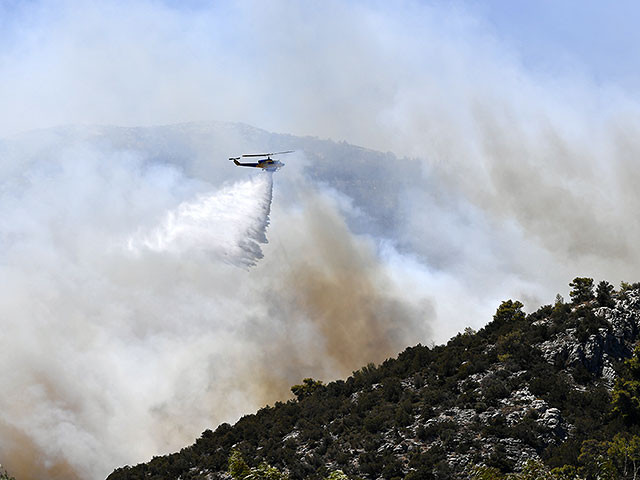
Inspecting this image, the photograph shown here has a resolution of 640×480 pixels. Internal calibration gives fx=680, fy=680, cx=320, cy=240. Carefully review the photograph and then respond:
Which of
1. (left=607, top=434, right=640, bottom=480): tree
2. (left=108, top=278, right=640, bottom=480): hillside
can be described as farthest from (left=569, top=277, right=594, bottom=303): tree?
(left=607, top=434, right=640, bottom=480): tree

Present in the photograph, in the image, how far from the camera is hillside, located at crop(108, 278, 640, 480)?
5106 cm

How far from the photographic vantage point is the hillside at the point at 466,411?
51062mm

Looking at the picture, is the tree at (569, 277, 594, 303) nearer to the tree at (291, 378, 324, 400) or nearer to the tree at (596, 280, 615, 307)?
the tree at (596, 280, 615, 307)

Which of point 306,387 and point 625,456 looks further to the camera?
point 306,387

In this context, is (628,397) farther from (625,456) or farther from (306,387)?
(306,387)

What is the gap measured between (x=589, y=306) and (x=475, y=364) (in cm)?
1360

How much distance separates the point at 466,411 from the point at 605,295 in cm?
2163

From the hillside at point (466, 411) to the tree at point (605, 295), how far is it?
0.44ft

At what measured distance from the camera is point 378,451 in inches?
2157

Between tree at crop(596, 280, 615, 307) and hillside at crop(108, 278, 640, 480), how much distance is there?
0.44 ft

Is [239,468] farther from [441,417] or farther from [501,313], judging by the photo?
[501,313]

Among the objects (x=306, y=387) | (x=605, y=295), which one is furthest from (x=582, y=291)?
(x=306, y=387)

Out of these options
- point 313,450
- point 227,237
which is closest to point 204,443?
point 313,450

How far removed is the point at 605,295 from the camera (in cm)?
6825
